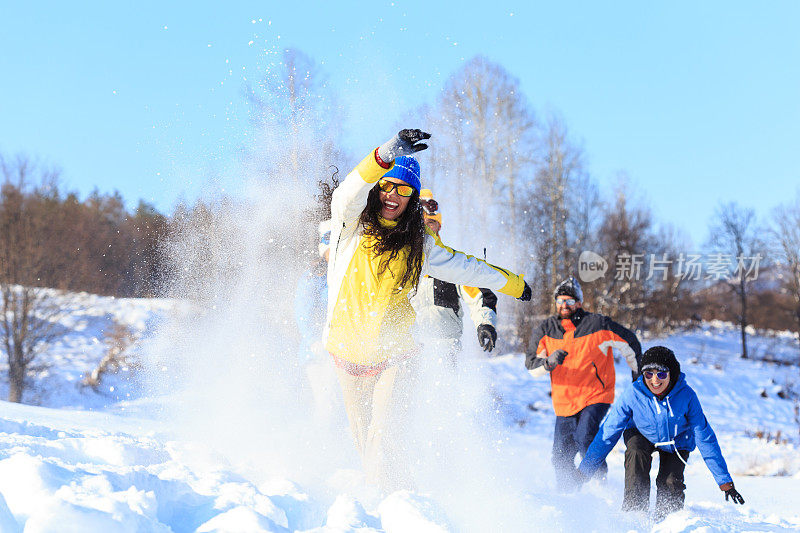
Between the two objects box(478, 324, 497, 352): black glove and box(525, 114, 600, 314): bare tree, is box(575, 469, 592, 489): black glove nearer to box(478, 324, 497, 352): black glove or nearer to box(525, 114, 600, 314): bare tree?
box(478, 324, 497, 352): black glove

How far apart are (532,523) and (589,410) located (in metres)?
2.02

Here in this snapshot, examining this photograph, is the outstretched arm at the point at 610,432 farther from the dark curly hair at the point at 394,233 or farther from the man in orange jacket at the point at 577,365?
the dark curly hair at the point at 394,233

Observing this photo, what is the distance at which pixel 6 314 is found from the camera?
11.9 metres

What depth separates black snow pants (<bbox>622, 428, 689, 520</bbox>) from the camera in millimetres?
3496

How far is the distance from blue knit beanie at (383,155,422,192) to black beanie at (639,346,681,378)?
1.85m

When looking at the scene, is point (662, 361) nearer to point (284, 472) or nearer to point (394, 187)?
point (394, 187)

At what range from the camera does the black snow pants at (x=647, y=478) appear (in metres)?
3.50

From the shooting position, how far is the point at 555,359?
4785mm

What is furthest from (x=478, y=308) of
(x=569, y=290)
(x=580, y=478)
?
(x=580, y=478)

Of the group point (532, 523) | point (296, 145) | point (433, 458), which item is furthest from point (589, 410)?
point (296, 145)

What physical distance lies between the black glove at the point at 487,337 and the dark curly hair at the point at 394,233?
1219 mm

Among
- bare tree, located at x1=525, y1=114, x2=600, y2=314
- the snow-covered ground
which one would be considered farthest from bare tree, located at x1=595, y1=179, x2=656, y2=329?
the snow-covered ground

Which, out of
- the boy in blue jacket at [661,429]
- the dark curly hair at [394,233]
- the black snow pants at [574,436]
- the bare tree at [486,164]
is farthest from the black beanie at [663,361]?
the bare tree at [486,164]

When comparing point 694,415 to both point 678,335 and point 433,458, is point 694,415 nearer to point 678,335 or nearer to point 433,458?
point 433,458
